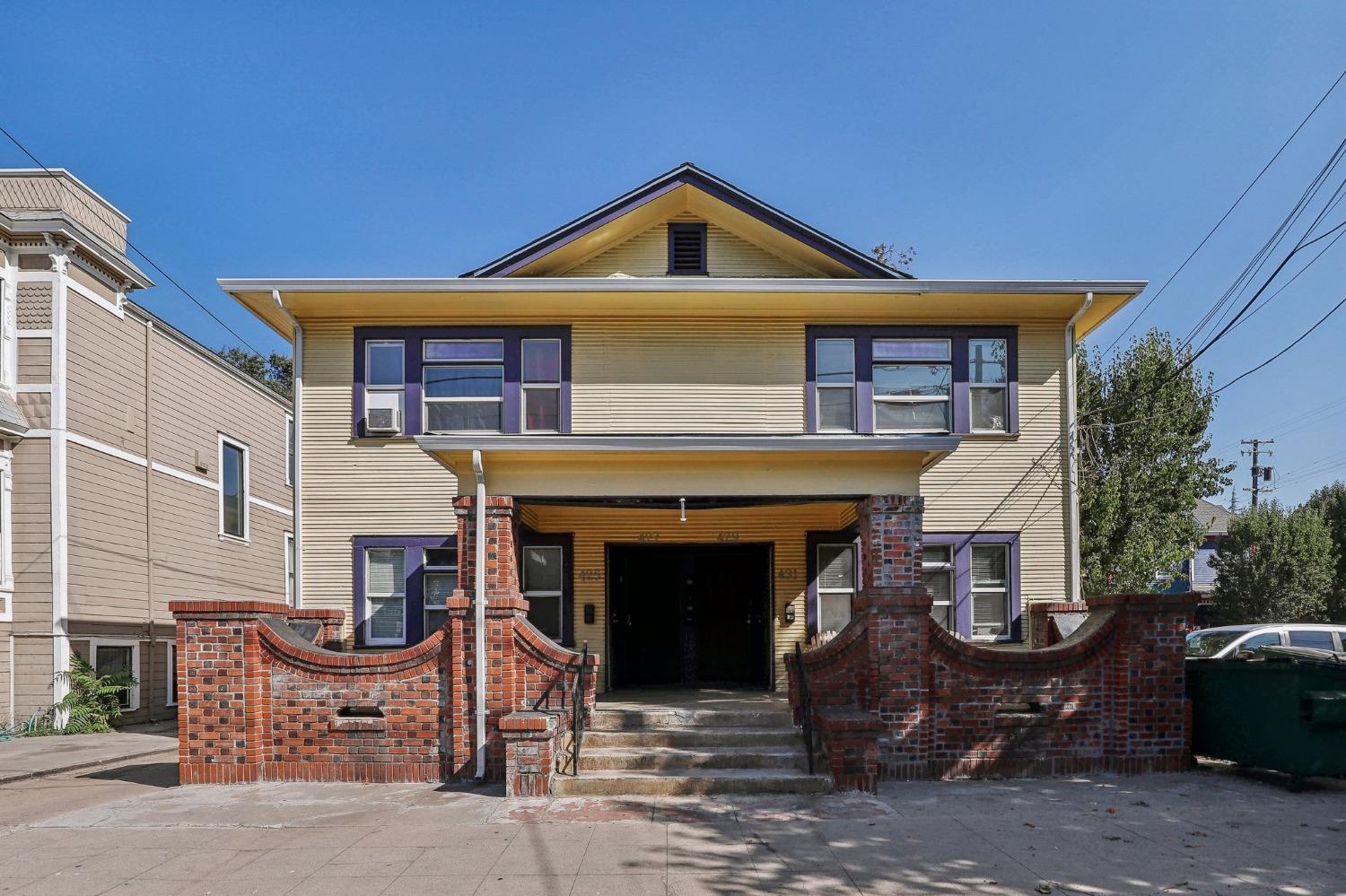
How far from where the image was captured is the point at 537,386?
13.1 m

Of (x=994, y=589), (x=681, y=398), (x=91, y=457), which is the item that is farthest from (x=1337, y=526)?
(x=91, y=457)

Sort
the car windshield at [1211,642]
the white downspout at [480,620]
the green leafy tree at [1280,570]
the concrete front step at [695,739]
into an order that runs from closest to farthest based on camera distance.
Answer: the white downspout at [480,620]
the concrete front step at [695,739]
the car windshield at [1211,642]
the green leafy tree at [1280,570]

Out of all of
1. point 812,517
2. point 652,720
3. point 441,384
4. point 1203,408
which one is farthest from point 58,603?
point 1203,408

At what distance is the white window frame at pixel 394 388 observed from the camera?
13.0 m

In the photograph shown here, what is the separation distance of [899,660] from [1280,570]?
28.2 m

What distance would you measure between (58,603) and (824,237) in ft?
42.5

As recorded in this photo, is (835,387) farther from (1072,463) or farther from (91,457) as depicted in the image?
(91,457)

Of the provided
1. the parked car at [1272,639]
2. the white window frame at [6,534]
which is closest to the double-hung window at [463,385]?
the white window frame at [6,534]

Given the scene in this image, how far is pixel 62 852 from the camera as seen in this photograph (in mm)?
7109

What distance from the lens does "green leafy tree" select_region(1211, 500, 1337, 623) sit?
30.6 m

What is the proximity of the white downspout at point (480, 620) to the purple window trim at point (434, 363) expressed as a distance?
349 cm

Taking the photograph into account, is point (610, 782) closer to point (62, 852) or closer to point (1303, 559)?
point (62, 852)

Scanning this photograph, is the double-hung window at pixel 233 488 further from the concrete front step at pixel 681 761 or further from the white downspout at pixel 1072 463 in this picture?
the white downspout at pixel 1072 463

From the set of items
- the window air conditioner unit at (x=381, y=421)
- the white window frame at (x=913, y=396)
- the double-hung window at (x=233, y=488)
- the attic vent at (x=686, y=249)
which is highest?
the attic vent at (x=686, y=249)
